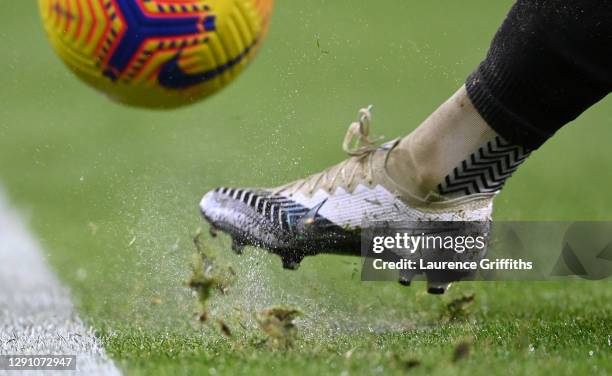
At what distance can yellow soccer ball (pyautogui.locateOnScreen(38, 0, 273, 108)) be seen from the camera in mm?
2842

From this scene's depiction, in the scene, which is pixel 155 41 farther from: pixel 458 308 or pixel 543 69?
pixel 458 308

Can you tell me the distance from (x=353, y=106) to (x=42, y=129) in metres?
1.92

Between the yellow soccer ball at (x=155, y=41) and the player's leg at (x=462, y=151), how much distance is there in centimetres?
48

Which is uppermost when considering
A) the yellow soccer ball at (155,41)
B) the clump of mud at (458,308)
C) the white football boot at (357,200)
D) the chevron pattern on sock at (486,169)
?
the yellow soccer ball at (155,41)

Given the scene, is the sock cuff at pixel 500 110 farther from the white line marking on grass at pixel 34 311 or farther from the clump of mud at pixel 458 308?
the white line marking on grass at pixel 34 311

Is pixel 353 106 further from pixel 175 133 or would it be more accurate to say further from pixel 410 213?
pixel 410 213

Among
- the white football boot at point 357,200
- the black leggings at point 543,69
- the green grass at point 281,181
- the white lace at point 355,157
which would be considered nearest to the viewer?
the black leggings at point 543,69

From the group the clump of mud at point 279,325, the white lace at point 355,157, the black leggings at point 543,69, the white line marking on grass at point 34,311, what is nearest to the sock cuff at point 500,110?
the black leggings at point 543,69

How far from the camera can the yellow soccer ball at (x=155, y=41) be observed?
2.84 meters

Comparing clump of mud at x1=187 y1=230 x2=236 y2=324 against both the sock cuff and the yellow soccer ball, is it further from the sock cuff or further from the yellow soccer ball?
the sock cuff

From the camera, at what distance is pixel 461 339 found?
298 cm

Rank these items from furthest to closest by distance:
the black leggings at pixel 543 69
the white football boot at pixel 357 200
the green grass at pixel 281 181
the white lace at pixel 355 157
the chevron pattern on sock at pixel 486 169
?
the white lace at pixel 355 157, the white football boot at pixel 357 200, the chevron pattern on sock at pixel 486 169, the green grass at pixel 281 181, the black leggings at pixel 543 69

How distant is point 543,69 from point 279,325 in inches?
35.2

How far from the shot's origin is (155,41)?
286 cm
